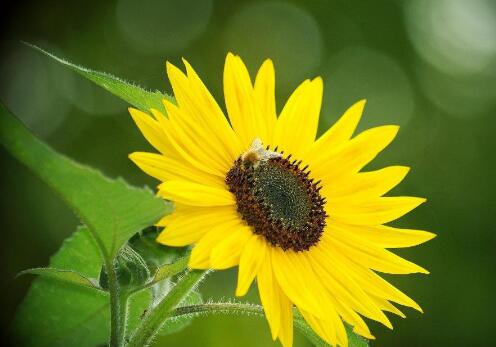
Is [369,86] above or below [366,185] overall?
above

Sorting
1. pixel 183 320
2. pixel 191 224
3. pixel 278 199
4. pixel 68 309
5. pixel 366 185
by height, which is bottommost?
pixel 68 309

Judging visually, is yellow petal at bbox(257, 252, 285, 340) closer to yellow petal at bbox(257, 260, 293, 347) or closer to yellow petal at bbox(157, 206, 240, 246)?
yellow petal at bbox(257, 260, 293, 347)

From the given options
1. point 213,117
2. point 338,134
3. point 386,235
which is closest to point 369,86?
point 338,134

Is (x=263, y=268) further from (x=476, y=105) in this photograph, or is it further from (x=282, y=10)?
(x=282, y=10)

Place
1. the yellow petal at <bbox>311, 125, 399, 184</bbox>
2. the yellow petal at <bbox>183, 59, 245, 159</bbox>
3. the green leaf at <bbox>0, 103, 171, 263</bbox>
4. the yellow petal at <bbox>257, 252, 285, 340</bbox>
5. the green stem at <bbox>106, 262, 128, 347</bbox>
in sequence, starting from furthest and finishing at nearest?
the yellow petal at <bbox>311, 125, 399, 184</bbox> → the yellow petal at <bbox>183, 59, 245, 159</bbox> → the yellow petal at <bbox>257, 252, 285, 340</bbox> → the green stem at <bbox>106, 262, 128, 347</bbox> → the green leaf at <bbox>0, 103, 171, 263</bbox>

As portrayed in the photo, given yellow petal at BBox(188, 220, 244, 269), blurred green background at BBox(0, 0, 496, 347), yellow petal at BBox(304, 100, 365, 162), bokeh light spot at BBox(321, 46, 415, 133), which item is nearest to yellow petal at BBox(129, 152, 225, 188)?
yellow petal at BBox(188, 220, 244, 269)

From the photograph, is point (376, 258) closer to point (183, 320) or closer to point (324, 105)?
point (183, 320)

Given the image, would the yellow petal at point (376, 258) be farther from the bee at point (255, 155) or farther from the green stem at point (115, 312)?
the green stem at point (115, 312)
